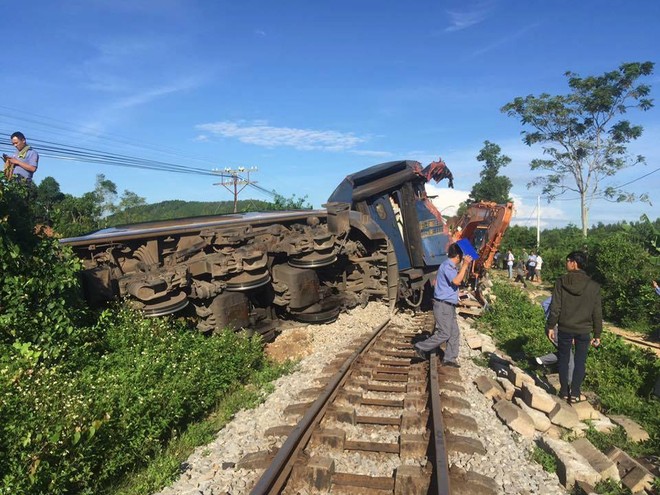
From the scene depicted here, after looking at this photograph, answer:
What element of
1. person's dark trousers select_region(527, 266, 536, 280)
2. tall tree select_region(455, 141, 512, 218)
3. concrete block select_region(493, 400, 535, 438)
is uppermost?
tall tree select_region(455, 141, 512, 218)

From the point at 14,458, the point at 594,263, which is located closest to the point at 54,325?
the point at 14,458

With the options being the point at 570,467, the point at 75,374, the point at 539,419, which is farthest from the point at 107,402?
the point at 539,419

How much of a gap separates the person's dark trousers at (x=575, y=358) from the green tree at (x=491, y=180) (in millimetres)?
52677

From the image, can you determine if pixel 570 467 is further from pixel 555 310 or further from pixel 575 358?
pixel 555 310

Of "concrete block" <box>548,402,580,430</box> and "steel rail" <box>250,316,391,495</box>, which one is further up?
"steel rail" <box>250,316,391,495</box>

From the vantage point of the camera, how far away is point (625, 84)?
26.0 metres

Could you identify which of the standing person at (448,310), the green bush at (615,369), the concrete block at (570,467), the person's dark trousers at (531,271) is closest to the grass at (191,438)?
the standing person at (448,310)

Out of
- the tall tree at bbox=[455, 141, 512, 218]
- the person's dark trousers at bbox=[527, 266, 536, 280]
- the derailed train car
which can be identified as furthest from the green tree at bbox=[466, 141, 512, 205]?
the derailed train car

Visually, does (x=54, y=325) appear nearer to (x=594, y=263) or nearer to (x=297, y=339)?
(x=297, y=339)

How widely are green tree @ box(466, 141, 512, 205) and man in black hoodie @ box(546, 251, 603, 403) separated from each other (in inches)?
2070

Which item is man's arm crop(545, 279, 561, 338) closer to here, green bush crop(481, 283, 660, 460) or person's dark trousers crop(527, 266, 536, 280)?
green bush crop(481, 283, 660, 460)

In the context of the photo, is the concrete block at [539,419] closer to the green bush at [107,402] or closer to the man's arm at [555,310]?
the man's arm at [555,310]

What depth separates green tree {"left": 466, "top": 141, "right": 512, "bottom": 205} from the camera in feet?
185

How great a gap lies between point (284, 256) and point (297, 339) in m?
1.50
